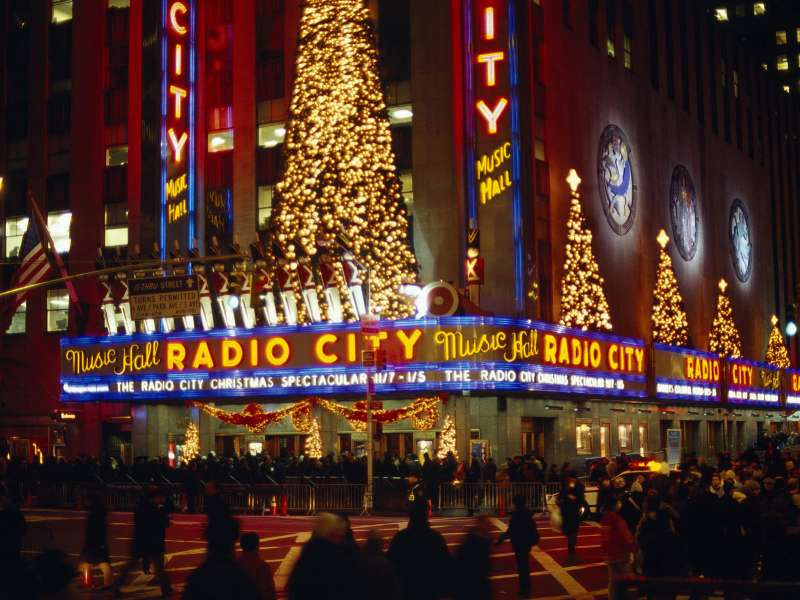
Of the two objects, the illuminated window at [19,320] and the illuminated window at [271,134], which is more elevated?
the illuminated window at [271,134]

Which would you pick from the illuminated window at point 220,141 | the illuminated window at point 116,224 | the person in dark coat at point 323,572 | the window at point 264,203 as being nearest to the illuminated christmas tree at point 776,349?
the window at point 264,203

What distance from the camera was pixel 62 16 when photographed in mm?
61938

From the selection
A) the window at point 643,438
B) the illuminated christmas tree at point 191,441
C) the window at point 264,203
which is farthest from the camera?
the window at point 643,438

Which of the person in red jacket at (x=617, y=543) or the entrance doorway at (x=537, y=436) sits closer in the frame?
the person in red jacket at (x=617, y=543)

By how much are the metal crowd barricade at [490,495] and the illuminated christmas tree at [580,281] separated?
50.6ft

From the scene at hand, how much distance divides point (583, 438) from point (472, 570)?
44.5 metres

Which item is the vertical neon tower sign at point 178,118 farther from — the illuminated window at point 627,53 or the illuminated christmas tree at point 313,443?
the illuminated window at point 627,53

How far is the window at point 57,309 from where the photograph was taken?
58500 millimetres

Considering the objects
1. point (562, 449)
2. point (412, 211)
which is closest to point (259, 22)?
point (412, 211)

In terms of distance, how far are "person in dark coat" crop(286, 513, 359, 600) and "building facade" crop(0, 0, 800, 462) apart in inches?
1477

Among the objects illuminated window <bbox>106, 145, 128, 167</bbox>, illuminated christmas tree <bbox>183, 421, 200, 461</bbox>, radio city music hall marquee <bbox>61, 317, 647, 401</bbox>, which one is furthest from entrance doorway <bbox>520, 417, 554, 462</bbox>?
illuminated window <bbox>106, 145, 128, 167</bbox>

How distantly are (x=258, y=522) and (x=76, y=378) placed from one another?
61.9ft

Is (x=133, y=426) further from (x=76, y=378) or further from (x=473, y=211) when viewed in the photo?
(x=473, y=211)

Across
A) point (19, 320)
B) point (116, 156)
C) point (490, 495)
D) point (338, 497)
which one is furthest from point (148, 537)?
point (19, 320)
